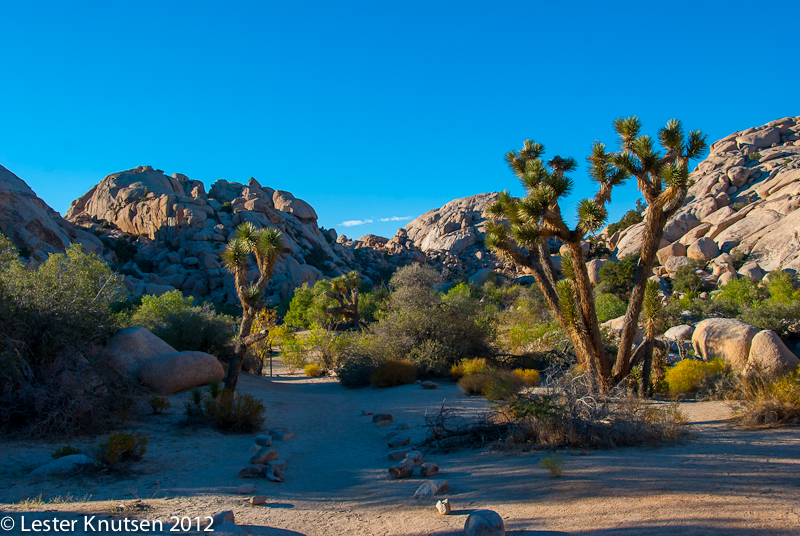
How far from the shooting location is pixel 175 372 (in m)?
12.0

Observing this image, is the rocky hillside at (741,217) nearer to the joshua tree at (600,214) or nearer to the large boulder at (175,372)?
the joshua tree at (600,214)

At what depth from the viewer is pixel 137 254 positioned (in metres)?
49.1

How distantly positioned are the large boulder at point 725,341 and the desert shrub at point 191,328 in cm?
1594

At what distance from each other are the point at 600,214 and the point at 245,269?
9039 millimetres

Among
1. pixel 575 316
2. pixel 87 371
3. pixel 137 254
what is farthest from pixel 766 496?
pixel 137 254

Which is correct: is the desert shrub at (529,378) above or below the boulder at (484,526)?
below

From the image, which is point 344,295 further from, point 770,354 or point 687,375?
point 770,354

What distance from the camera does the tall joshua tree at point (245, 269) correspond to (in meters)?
11.7

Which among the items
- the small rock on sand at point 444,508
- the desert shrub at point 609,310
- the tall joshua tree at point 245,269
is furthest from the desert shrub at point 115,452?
the desert shrub at point 609,310

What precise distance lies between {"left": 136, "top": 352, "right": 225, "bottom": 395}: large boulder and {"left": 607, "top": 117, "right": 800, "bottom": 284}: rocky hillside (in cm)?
3242

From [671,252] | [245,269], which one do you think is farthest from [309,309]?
[671,252]

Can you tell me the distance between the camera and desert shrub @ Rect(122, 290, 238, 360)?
55.0 feet

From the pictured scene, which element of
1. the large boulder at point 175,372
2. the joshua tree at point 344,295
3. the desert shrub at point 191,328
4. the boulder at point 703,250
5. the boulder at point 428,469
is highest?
the boulder at point 703,250

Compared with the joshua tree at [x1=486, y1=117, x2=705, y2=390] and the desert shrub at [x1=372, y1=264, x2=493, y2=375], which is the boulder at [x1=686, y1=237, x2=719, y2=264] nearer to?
the desert shrub at [x1=372, y1=264, x2=493, y2=375]
